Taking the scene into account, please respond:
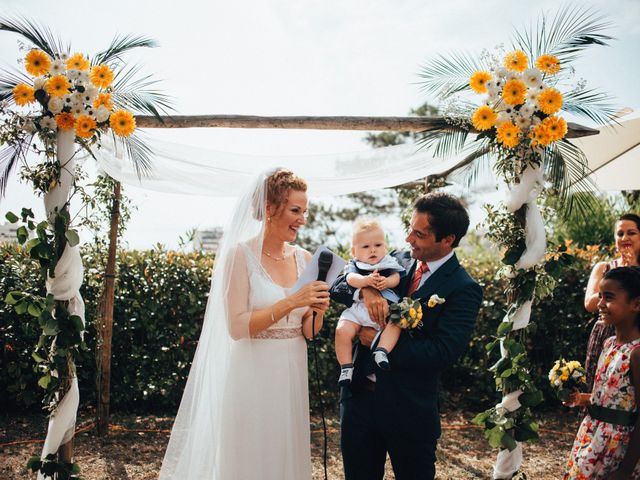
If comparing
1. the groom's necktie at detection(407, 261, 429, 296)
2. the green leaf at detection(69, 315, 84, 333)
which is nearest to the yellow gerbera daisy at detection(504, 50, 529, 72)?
the groom's necktie at detection(407, 261, 429, 296)

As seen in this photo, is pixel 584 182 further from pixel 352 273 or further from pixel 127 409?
pixel 127 409

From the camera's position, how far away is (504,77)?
3.82 meters

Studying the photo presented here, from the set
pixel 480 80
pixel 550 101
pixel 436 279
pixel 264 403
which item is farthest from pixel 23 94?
pixel 550 101

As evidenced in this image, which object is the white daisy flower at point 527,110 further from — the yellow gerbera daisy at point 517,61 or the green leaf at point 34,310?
the green leaf at point 34,310

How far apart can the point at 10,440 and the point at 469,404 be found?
16.3ft

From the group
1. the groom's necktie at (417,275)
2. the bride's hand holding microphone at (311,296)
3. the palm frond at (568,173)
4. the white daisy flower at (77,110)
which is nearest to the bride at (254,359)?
the bride's hand holding microphone at (311,296)

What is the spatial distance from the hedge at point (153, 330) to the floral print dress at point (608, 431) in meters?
3.38

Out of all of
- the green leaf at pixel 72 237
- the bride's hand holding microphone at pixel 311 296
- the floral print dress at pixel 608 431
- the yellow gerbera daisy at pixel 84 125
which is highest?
the yellow gerbera daisy at pixel 84 125

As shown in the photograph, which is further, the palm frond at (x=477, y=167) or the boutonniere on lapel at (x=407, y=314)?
the palm frond at (x=477, y=167)

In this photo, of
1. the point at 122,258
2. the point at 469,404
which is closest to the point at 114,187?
the point at 122,258

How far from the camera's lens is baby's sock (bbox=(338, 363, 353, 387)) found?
2928mm

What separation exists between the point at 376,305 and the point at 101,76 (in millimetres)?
2302

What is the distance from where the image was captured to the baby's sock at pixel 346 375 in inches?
115

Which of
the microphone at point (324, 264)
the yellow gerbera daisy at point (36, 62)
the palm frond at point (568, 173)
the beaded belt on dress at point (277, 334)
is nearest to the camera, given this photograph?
the microphone at point (324, 264)
